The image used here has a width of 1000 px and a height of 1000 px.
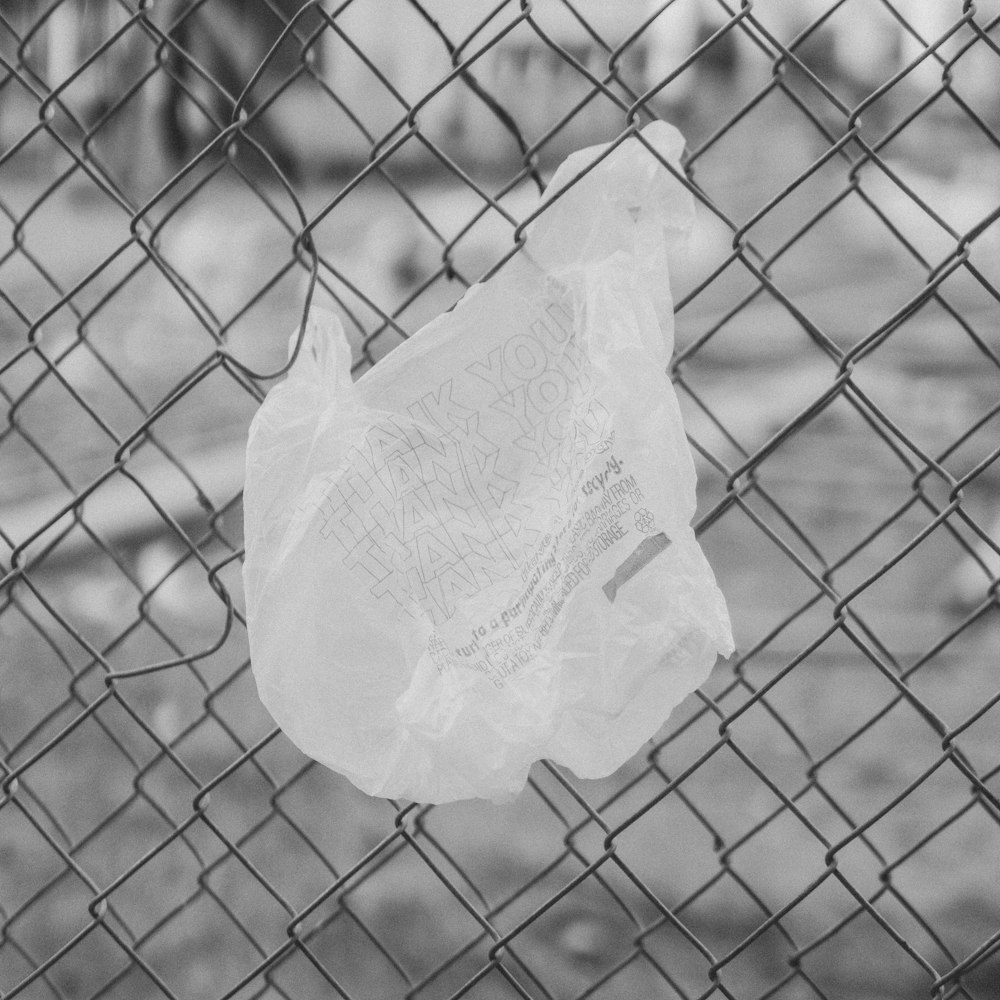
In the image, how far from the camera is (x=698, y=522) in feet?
4.00

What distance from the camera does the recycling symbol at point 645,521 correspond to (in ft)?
3.02

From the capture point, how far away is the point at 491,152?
19.2ft

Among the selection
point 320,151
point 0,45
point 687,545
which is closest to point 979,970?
point 687,545

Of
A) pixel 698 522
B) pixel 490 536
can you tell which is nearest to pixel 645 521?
pixel 490 536

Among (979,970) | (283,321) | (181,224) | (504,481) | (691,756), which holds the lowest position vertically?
(979,970)

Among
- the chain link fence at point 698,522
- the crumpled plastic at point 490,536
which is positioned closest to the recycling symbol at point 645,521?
the crumpled plastic at point 490,536

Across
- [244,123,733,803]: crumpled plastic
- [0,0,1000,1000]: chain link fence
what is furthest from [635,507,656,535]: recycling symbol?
[0,0,1000,1000]: chain link fence

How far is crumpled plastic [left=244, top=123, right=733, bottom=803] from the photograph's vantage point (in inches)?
37.1

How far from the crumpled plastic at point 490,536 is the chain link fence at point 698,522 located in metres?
0.08

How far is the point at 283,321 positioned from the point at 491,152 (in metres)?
1.44

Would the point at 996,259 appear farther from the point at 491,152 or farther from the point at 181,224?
the point at 181,224

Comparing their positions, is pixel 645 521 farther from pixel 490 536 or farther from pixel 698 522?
pixel 698 522

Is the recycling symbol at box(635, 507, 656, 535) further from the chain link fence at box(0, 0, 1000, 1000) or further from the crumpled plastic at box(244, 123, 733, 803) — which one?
the chain link fence at box(0, 0, 1000, 1000)

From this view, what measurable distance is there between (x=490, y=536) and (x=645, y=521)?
5.6 inches
